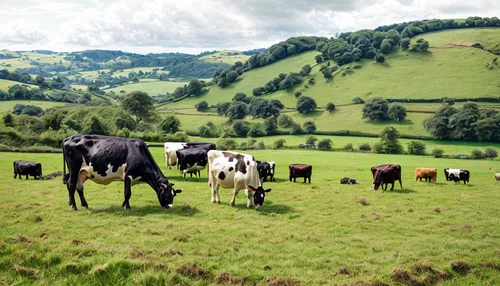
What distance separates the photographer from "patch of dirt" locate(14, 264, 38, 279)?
9.74 m

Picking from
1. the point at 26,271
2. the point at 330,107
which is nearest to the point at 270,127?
the point at 330,107

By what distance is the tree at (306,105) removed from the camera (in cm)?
11462

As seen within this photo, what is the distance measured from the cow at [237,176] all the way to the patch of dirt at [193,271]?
28.3ft

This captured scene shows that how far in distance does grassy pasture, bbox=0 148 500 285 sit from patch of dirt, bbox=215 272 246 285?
19 cm

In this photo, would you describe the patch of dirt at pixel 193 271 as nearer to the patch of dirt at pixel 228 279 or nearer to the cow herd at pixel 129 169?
the patch of dirt at pixel 228 279

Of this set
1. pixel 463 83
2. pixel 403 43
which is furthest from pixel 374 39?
pixel 463 83

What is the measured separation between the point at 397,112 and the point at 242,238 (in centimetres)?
9203

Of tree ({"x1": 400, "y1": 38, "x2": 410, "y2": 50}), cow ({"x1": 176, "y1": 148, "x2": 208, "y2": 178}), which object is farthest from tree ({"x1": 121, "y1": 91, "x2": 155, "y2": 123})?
tree ({"x1": 400, "y1": 38, "x2": 410, "y2": 50})

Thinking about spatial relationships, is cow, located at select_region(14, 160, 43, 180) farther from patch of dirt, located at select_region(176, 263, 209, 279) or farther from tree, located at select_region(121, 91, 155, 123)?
tree, located at select_region(121, 91, 155, 123)

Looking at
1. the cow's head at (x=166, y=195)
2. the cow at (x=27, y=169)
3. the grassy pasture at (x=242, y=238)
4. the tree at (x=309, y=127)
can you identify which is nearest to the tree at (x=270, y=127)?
Result: the tree at (x=309, y=127)

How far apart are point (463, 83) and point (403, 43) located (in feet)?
140

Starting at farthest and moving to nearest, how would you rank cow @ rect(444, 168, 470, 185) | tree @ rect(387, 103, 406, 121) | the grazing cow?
tree @ rect(387, 103, 406, 121) < cow @ rect(444, 168, 470, 185) < the grazing cow

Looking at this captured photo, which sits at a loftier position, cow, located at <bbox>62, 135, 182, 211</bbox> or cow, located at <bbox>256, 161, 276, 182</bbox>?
cow, located at <bbox>62, 135, 182, 211</bbox>

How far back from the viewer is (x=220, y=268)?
1036 centimetres
